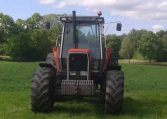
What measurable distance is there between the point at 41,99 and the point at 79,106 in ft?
6.24

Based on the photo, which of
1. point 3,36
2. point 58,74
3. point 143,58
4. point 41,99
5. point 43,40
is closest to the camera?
point 41,99

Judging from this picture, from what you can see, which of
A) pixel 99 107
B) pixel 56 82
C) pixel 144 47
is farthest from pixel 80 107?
pixel 144 47

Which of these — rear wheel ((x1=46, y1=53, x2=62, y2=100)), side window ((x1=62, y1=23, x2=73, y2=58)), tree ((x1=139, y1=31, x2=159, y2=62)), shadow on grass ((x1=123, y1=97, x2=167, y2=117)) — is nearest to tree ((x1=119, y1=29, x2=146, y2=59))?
tree ((x1=139, y1=31, x2=159, y2=62))

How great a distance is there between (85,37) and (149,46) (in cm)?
10142

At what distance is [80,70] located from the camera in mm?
12625

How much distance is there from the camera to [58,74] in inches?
505

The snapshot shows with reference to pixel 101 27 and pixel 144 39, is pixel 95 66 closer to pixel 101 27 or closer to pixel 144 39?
pixel 101 27

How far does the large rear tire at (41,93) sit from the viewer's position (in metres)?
11.7

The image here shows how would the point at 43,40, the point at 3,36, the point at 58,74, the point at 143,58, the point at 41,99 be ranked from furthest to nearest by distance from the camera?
the point at 143,58, the point at 3,36, the point at 43,40, the point at 58,74, the point at 41,99

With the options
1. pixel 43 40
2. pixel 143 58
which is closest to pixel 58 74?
pixel 43 40

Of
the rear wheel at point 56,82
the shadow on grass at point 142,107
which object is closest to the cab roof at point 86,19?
the rear wheel at point 56,82

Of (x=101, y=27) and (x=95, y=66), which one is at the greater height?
(x=101, y=27)

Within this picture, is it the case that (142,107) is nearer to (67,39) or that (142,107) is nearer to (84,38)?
(84,38)

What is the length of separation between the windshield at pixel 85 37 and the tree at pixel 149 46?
98.1 metres
